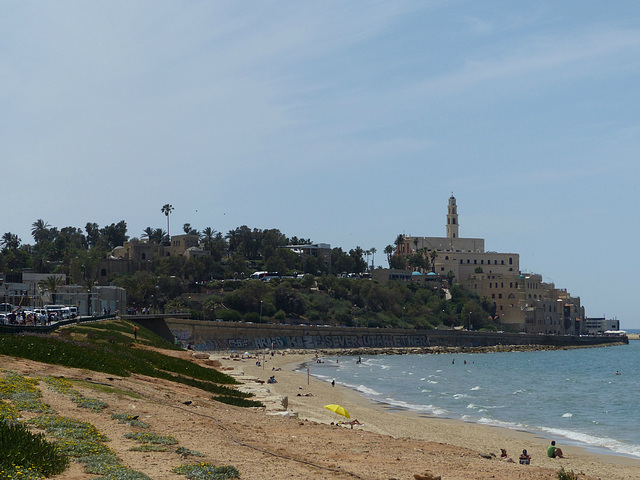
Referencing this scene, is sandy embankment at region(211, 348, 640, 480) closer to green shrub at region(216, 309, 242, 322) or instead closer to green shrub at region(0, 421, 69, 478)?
green shrub at region(0, 421, 69, 478)

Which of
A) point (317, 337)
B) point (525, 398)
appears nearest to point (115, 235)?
point (317, 337)

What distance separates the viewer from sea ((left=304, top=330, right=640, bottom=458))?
38312mm

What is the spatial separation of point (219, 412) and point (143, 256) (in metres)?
146

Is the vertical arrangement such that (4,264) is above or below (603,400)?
above

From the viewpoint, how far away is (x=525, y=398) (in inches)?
2210

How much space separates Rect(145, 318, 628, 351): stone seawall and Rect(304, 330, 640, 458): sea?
23625 mm

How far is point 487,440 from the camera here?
32.7 m

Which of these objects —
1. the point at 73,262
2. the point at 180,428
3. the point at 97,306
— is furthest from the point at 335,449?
the point at 73,262

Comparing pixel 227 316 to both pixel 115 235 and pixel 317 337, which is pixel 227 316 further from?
pixel 115 235

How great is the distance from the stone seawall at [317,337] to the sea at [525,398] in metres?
23.6

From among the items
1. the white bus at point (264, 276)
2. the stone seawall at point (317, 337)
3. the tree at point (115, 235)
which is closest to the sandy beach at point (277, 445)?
the stone seawall at point (317, 337)

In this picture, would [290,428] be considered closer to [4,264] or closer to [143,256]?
[4,264]

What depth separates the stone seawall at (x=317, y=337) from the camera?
344ft

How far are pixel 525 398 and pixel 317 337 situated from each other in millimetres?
75063
